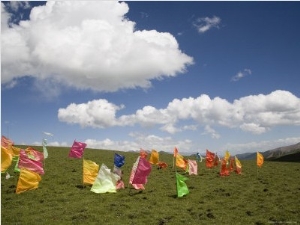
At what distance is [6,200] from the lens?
84.1 ft

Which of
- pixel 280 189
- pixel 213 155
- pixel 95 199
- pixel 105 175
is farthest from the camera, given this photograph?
pixel 213 155

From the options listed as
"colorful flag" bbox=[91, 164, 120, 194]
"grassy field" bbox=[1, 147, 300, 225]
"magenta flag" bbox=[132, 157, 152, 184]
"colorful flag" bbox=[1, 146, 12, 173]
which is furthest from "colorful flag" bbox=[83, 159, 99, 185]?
"colorful flag" bbox=[1, 146, 12, 173]

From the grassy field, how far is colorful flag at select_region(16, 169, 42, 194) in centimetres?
46

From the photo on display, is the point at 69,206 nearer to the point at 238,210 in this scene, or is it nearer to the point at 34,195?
the point at 34,195

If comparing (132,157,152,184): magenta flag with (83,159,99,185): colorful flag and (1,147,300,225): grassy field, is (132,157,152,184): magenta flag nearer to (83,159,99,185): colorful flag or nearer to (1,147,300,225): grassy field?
(1,147,300,225): grassy field

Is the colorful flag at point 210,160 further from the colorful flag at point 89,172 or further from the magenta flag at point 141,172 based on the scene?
the colorful flag at point 89,172

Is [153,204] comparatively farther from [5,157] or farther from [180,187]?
[5,157]

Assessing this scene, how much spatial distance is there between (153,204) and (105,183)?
5516 mm

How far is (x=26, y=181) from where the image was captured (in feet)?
92.6

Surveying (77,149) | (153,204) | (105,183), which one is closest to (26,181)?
(105,183)

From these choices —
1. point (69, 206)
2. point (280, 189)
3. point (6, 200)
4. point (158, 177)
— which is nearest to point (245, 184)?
point (280, 189)

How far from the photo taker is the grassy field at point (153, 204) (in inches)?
851

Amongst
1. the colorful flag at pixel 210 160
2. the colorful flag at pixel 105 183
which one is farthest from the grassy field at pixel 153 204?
the colorful flag at pixel 210 160

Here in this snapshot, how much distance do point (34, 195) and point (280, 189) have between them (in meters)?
24.6
